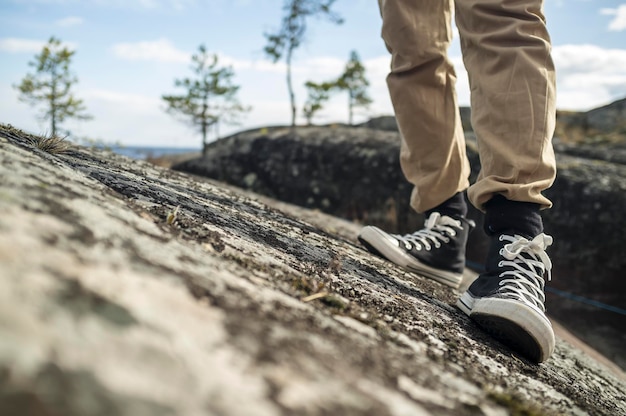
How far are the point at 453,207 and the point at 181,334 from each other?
191cm

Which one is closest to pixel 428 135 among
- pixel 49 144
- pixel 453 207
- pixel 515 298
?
pixel 453 207

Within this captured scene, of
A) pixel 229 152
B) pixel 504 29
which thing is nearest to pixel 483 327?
pixel 504 29

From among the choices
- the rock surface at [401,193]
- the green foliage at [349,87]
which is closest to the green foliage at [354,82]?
the green foliage at [349,87]

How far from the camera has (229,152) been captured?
7.22 metres

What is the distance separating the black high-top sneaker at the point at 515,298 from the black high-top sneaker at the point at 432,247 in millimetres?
529

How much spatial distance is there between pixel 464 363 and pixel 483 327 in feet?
1.63

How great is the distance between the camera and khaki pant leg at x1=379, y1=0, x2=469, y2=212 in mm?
2123

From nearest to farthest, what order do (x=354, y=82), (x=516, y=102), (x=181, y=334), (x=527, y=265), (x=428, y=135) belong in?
(x=181, y=334), (x=527, y=265), (x=516, y=102), (x=428, y=135), (x=354, y=82)

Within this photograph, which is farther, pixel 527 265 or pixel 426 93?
pixel 426 93

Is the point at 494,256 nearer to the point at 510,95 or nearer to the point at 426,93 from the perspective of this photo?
the point at 510,95

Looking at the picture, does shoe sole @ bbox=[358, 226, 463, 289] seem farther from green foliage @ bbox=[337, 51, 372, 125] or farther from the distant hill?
green foliage @ bbox=[337, 51, 372, 125]

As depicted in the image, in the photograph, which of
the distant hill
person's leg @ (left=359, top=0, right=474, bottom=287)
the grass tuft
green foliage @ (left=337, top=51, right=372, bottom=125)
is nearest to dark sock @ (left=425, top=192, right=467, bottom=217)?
person's leg @ (left=359, top=0, right=474, bottom=287)

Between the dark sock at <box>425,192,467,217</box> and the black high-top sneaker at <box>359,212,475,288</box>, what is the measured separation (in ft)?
0.10

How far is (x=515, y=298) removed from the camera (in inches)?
50.9
